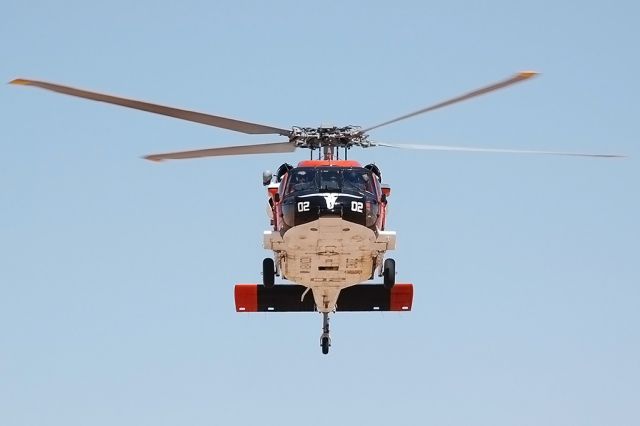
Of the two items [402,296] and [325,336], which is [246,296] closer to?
[325,336]

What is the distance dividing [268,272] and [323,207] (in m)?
3.68

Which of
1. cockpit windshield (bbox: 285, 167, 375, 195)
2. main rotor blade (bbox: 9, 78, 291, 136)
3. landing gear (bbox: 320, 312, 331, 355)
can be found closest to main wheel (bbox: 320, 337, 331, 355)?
landing gear (bbox: 320, 312, 331, 355)

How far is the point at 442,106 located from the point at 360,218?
2848 mm

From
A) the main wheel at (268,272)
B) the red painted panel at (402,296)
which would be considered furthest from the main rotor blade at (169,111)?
the red painted panel at (402,296)

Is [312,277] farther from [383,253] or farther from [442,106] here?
[442,106]

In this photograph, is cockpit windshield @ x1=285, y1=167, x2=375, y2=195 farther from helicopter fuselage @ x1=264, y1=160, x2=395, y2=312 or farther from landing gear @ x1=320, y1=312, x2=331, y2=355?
landing gear @ x1=320, y1=312, x2=331, y2=355

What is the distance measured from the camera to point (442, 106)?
99.3ft

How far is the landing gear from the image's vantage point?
34.0m

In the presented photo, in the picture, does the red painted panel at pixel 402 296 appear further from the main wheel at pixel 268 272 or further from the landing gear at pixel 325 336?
the main wheel at pixel 268 272

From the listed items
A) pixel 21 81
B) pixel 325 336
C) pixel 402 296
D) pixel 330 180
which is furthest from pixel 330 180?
pixel 21 81

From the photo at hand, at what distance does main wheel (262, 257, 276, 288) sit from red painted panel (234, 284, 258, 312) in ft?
5.03

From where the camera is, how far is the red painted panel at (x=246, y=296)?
35.2m

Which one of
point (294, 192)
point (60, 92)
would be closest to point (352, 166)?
point (294, 192)

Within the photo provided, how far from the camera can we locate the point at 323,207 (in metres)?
30.5
